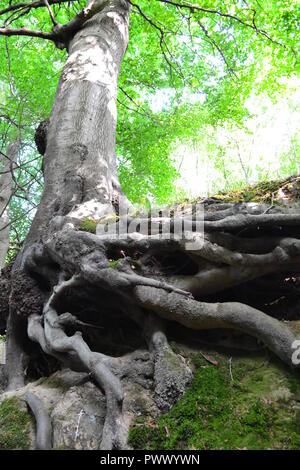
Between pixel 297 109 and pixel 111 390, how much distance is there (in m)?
26.9

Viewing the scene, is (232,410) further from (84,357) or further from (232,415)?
(84,357)

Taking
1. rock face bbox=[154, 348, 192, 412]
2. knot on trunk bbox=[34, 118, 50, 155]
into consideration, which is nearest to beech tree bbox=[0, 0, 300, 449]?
rock face bbox=[154, 348, 192, 412]

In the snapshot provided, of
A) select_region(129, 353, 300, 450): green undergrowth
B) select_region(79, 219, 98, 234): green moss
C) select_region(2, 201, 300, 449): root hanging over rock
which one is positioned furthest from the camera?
select_region(79, 219, 98, 234): green moss

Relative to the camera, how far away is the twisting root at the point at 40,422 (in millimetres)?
1767

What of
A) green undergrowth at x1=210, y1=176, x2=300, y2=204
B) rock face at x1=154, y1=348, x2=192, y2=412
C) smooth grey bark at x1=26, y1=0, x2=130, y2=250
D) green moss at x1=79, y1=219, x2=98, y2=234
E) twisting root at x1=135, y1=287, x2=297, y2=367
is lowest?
rock face at x1=154, y1=348, x2=192, y2=412

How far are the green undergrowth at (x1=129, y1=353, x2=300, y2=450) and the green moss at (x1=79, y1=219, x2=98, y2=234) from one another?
1.23 meters

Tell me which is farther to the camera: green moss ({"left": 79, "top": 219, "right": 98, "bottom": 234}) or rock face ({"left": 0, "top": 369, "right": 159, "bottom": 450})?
green moss ({"left": 79, "top": 219, "right": 98, "bottom": 234})

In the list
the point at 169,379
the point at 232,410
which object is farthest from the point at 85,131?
the point at 232,410

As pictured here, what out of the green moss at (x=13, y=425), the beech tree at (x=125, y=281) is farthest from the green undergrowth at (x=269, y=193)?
the green moss at (x=13, y=425)

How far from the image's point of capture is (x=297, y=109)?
80.8ft

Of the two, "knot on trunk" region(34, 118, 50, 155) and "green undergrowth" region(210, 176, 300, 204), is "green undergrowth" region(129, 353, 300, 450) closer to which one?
"green undergrowth" region(210, 176, 300, 204)

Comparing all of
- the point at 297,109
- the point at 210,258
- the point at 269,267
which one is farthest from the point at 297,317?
the point at 297,109

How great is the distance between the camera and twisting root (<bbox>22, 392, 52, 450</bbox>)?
5.80 feet
